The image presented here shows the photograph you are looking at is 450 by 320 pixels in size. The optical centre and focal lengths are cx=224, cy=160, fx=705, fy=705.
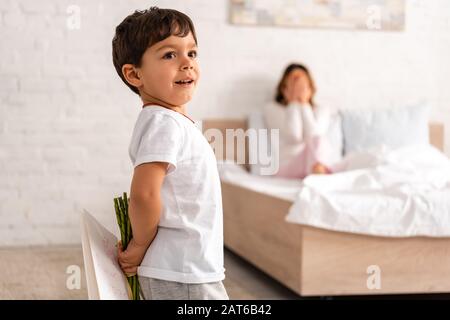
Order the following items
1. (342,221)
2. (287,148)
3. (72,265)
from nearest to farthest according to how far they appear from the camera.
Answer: (72,265) < (342,221) < (287,148)

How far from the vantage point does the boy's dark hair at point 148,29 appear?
88 centimetres

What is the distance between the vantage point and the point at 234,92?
3.20m

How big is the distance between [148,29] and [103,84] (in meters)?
1.46

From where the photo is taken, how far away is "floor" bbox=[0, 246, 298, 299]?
141cm

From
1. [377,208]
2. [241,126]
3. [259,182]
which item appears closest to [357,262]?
[377,208]

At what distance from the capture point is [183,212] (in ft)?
2.86

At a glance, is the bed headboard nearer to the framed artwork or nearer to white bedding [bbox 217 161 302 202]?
white bedding [bbox 217 161 302 202]

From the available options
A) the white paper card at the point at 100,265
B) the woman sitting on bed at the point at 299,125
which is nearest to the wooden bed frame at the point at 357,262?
the woman sitting on bed at the point at 299,125

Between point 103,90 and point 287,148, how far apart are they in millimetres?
955

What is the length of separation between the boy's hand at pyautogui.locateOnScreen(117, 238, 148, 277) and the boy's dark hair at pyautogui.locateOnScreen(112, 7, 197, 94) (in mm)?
232

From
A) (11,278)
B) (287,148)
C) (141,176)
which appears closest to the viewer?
(141,176)

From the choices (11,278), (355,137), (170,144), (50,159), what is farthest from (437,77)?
(170,144)

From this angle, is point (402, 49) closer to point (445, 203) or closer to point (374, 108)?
point (374, 108)

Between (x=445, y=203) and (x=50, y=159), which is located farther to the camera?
(x=445, y=203)
